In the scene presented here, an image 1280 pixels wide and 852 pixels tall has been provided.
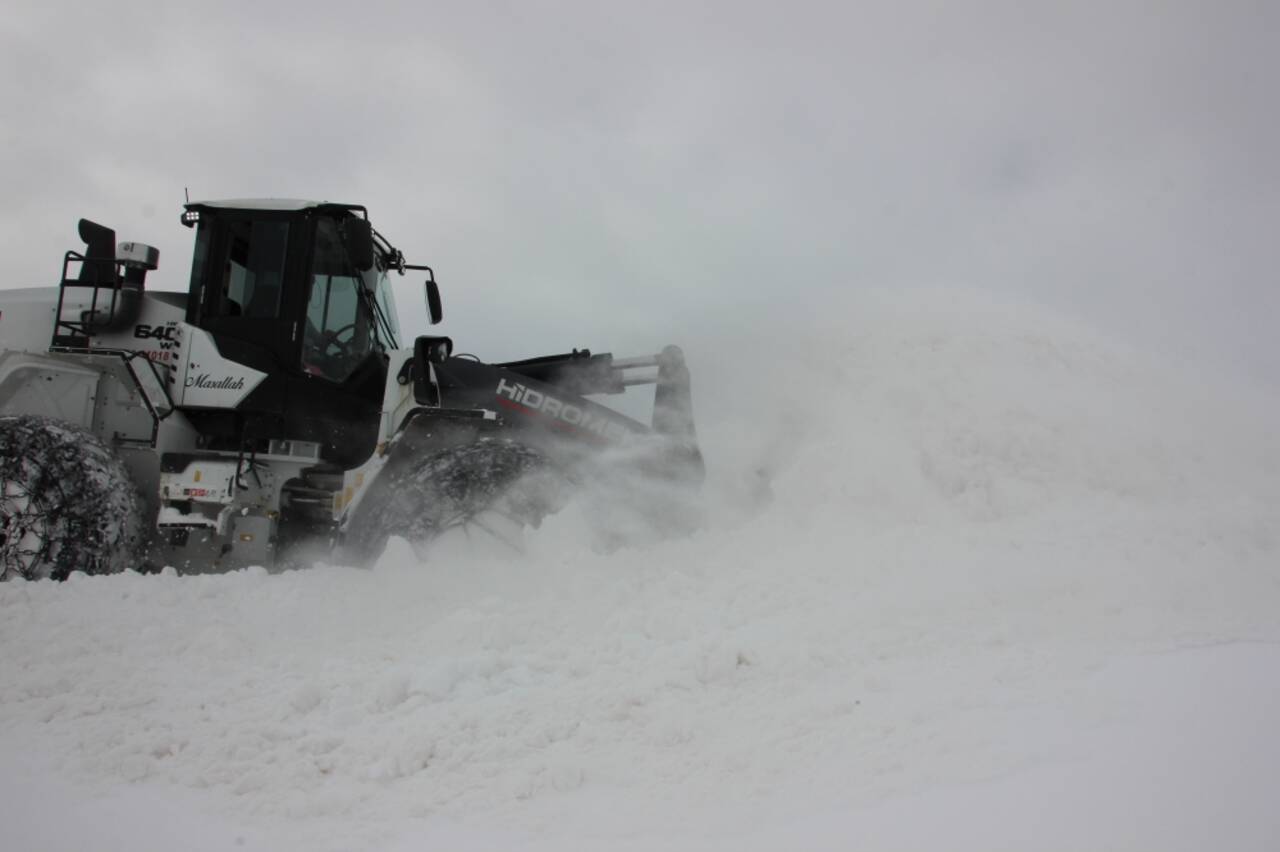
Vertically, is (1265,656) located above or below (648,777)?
above

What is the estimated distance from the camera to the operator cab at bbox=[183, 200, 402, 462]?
652 centimetres

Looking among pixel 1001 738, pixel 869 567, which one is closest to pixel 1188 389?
pixel 869 567

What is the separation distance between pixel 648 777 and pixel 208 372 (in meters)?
5.11

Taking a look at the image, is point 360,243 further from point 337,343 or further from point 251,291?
point 251,291

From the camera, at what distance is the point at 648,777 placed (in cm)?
269

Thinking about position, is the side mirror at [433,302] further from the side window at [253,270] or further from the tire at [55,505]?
the tire at [55,505]

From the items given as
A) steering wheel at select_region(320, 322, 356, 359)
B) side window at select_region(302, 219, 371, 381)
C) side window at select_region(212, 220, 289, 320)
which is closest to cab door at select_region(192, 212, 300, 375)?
side window at select_region(212, 220, 289, 320)

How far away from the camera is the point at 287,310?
21.8ft

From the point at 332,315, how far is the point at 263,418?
0.96 m

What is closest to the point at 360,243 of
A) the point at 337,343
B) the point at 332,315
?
the point at 332,315

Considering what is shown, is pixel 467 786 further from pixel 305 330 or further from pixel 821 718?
pixel 305 330

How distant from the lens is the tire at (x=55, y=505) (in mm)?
5375

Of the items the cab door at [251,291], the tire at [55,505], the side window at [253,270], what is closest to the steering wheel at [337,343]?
the cab door at [251,291]

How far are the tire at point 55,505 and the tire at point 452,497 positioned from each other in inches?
56.9
